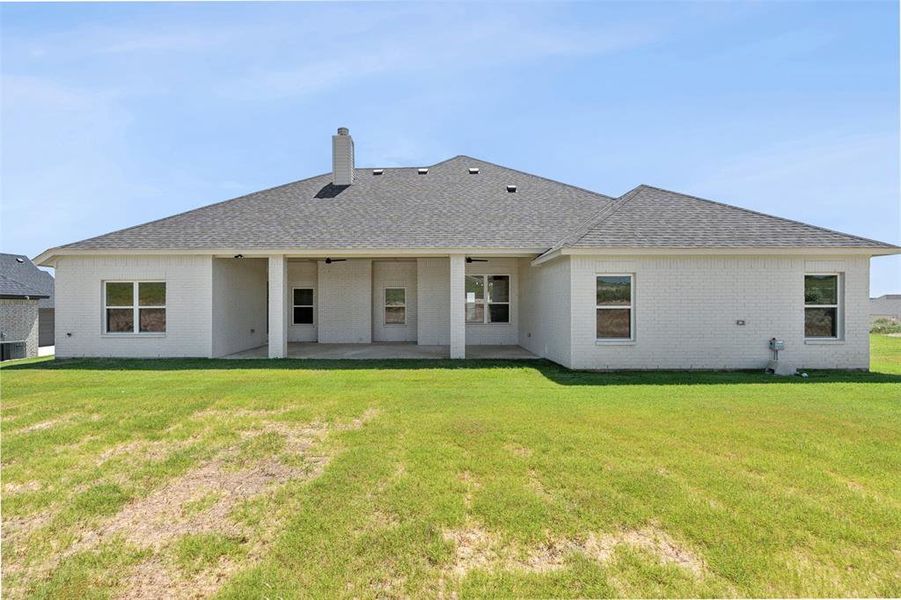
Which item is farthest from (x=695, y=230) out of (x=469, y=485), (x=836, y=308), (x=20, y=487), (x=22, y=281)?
(x=22, y=281)

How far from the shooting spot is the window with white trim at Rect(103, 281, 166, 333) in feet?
43.0

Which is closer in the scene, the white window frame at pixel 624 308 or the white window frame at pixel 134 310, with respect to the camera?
the white window frame at pixel 624 308

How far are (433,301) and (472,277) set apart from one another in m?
1.72

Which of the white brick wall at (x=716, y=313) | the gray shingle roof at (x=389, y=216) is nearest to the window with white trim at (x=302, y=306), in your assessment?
the gray shingle roof at (x=389, y=216)

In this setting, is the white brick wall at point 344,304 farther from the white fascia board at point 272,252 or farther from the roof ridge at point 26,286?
the roof ridge at point 26,286

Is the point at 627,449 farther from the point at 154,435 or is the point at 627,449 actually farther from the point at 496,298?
the point at 496,298

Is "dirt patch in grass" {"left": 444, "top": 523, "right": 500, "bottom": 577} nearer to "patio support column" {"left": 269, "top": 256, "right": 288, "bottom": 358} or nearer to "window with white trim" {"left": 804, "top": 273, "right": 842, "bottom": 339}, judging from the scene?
"patio support column" {"left": 269, "top": 256, "right": 288, "bottom": 358}

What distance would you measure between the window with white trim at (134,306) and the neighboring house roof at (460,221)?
114 centimetres

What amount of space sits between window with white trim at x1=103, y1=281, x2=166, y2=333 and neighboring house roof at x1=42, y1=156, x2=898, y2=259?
114 centimetres

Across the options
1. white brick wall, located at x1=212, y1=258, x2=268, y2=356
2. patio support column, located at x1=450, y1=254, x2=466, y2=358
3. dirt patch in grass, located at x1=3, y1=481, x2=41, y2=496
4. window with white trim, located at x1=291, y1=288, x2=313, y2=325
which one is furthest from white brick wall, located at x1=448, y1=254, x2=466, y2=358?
dirt patch in grass, located at x1=3, y1=481, x2=41, y2=496

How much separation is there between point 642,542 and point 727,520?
33.4 inches

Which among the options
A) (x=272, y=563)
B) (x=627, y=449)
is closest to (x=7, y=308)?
(x=272, y=563)

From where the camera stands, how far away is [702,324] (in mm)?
10930

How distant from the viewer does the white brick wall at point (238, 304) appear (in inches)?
531
